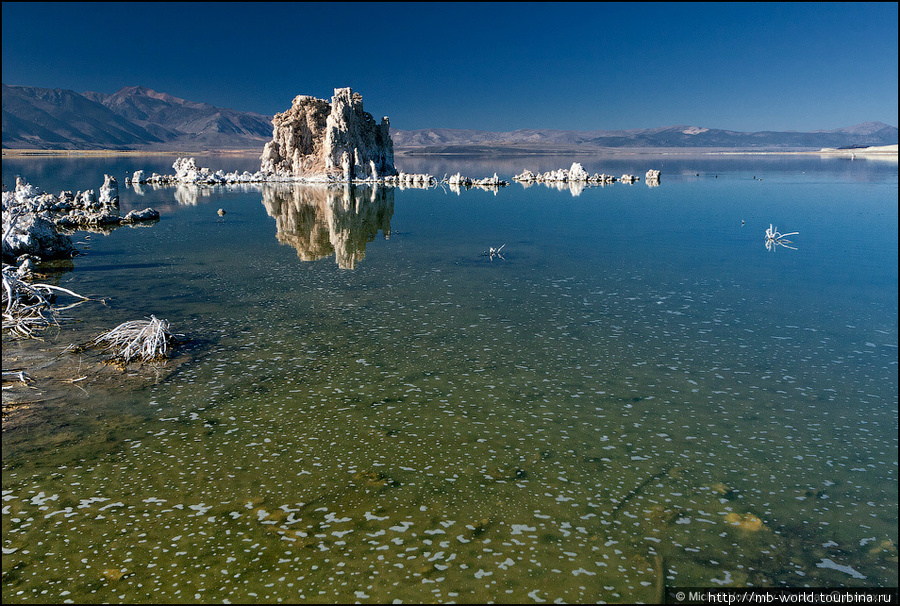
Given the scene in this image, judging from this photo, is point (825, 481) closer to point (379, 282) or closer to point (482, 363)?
point (482, 363)

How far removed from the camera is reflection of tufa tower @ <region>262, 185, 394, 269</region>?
85.0ft

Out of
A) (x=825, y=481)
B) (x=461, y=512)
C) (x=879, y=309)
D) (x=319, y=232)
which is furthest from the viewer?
(x=319, y=232)

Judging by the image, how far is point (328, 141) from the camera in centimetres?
8050

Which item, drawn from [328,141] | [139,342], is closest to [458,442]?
[139,342]

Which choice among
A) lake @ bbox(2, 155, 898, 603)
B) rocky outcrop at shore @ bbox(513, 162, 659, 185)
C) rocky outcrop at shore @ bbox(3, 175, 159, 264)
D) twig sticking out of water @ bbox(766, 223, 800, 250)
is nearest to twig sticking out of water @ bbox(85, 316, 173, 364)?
lake @ bbox(2, 155, 898, 603)

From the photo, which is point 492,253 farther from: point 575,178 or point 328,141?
point 328,141

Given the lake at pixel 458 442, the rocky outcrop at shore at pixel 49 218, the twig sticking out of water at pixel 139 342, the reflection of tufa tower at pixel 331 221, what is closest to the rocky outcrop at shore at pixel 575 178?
the reflection of tufa tower at pixel 331 221

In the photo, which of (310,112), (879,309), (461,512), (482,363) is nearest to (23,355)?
(482,363)

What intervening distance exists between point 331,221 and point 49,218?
50.4 ft

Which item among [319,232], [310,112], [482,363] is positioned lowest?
[482,363]

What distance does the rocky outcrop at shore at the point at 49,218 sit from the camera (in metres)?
21.8

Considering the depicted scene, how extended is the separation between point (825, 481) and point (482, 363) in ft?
20.9

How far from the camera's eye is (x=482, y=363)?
11984mm

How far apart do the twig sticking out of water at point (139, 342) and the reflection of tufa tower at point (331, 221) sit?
10047mm
